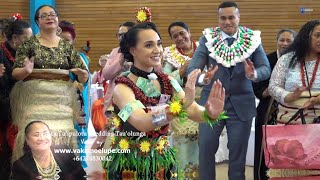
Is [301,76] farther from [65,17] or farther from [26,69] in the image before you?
[65,17]

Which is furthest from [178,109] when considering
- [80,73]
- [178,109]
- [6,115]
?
[6,115]

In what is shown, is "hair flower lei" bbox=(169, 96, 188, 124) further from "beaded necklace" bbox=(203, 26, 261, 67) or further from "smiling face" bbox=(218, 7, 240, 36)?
"smiling face" bbox=(218, 7, 240, 36)

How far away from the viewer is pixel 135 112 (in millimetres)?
2971

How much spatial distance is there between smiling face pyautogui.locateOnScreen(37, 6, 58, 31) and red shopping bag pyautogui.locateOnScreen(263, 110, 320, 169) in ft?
5.59

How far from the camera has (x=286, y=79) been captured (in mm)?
4336

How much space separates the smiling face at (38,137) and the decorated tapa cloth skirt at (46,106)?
0.79 feet

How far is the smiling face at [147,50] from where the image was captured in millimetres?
3203

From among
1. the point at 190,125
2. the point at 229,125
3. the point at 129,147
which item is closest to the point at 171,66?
the point at 190,125

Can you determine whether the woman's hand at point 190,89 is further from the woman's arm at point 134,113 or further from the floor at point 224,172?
the floor at point 224,172

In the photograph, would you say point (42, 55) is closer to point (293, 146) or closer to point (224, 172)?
point (293, 146)

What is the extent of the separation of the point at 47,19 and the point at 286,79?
5.88 ft

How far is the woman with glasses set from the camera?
429cm

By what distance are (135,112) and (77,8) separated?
22.8 ft

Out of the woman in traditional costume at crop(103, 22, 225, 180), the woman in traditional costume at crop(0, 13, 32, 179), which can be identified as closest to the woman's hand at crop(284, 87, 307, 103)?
the woman in traditional costume at crop(103, 22, 225, 180)
